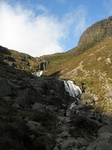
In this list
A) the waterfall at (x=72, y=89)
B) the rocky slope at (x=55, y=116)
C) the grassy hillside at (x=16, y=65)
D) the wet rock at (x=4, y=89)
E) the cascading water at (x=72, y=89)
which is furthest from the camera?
the grassy hillside at (x=16, y=65)

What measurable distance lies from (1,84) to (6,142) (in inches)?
1209

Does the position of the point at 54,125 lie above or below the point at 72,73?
below

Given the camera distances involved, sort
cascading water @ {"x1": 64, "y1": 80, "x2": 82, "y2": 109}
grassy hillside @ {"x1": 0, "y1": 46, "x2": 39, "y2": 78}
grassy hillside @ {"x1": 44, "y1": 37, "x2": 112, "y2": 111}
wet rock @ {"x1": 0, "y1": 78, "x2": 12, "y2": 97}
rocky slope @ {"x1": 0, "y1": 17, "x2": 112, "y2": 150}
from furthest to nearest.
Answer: grassy hillside @ {"x1": 0, "y1": 46, "x2": 39, "y2": 78} < cascading water @ {"x1": 64, "y1": 80, "x2": 82, "y2": 109} < grassy hillside @ {"x1": 44, "y1": 37, "x2": 112, "y2": 111} < wet rock @ {"x1": 0, "y1": 78, "x2": 12, "y2": 97} < rocky slope @ {"x1": 0, "y1": 17, "x2": 112, "y2": 150}

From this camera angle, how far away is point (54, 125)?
77.8 ft

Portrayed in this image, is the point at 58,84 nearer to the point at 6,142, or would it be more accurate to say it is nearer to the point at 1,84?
the point at 1,84

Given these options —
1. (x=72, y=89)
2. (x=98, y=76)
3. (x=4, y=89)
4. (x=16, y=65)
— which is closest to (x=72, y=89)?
(x=72, y=89)

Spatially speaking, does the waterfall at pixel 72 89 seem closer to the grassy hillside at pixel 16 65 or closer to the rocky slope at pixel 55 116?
the rocky slope at pixel 55 116

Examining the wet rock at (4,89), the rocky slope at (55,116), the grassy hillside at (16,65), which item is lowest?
the rocky slope at (55,116)

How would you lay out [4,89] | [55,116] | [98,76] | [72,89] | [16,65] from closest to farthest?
[55,116] → [4,89] → [72,89] → [98,76] → [16,65]

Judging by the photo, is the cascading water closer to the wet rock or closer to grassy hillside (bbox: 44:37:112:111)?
grassy hillside (bbox: 44:37:112:111)

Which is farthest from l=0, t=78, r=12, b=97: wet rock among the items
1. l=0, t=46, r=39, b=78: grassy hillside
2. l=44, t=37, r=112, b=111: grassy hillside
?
l=0, t=46, r=39, b=78: grassy hillside

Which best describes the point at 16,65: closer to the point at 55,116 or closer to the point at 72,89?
the point at 72,89

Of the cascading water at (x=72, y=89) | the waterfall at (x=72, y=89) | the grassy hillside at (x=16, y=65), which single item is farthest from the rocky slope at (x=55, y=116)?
the grassy hillside at (x=16, y=65)

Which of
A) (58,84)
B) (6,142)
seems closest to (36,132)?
(6,142)
